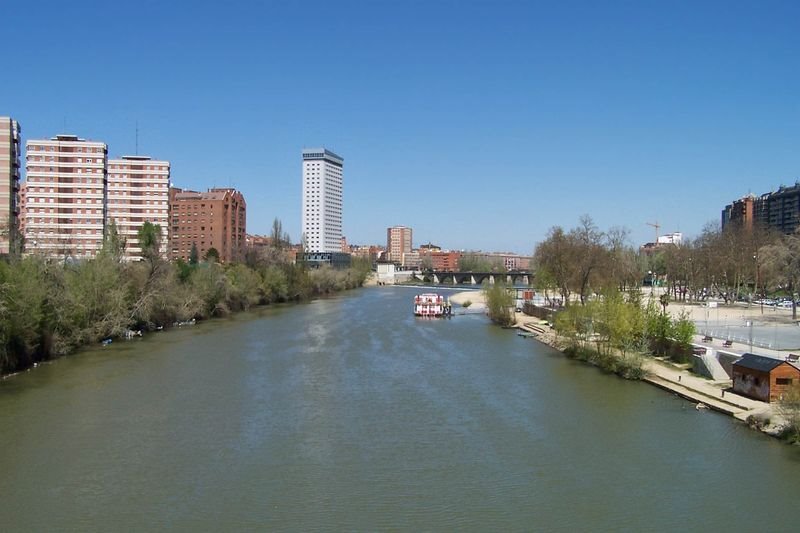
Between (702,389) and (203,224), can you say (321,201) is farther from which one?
(702,389)

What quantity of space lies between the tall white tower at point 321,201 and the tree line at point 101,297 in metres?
76.5

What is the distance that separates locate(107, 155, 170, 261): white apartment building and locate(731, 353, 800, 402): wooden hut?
1994 inches

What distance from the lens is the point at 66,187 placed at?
53.3m

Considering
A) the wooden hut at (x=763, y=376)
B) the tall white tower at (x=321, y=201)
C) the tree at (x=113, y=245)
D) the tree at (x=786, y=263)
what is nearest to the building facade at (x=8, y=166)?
the tree at (x=113, y=245)

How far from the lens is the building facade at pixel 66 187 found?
2078 inches

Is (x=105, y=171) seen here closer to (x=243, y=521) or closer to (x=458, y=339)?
(x=458, y=339)

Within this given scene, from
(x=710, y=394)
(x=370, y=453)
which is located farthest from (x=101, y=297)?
(x=710, y=394)

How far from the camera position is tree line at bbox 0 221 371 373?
65.2 ft

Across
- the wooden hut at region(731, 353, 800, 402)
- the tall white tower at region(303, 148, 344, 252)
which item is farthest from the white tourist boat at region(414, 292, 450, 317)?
the tall white tower at region(303, 148, 344, 252)

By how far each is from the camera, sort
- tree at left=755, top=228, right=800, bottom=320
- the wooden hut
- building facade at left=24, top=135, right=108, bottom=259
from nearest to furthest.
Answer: the wooden hut
tree at left=755, top=228, right=800, bottom=320
building facade at left=24, top=135, right=108, bottom=259

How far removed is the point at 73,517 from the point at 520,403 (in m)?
10.5

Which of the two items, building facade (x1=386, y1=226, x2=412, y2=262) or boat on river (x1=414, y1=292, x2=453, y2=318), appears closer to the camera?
boat on river (x1=414, y1=292, x2=453, y2=318)

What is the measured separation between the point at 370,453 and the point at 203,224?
63.5 metres

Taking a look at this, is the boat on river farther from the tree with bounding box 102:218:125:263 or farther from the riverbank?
the riverbank
